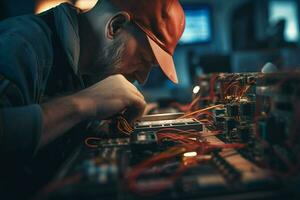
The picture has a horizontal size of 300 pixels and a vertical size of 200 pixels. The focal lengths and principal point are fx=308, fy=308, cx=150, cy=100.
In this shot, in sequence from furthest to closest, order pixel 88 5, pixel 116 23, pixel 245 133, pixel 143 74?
1. pixel 88 5
2. pixel 143 74
3. pixel 116 23
4. pixel 245 133

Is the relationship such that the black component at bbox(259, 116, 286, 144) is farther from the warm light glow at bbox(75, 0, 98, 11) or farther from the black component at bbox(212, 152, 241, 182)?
the warm light glow at bbox(75, 0, 98, 11)

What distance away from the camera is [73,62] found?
4.14ft

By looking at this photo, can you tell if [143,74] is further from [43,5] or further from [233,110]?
[43,5]

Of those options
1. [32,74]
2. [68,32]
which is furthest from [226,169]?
[68,32]

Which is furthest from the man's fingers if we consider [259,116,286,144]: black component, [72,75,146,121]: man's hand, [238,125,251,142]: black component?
[259,116,286,144]: black component

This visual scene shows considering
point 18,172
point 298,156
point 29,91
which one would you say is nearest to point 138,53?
point 29,91

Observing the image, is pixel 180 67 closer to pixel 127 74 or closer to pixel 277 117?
pixel 127 74

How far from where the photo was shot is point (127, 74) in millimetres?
1557

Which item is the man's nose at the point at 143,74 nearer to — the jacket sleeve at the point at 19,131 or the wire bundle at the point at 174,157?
the wire bundle at the point at 174,157

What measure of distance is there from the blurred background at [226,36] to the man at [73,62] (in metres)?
1.37

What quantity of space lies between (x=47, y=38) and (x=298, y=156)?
993 mm

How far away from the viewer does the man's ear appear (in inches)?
54.4

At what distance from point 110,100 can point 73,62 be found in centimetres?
27

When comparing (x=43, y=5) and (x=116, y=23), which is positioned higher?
(x=43, y=5)
